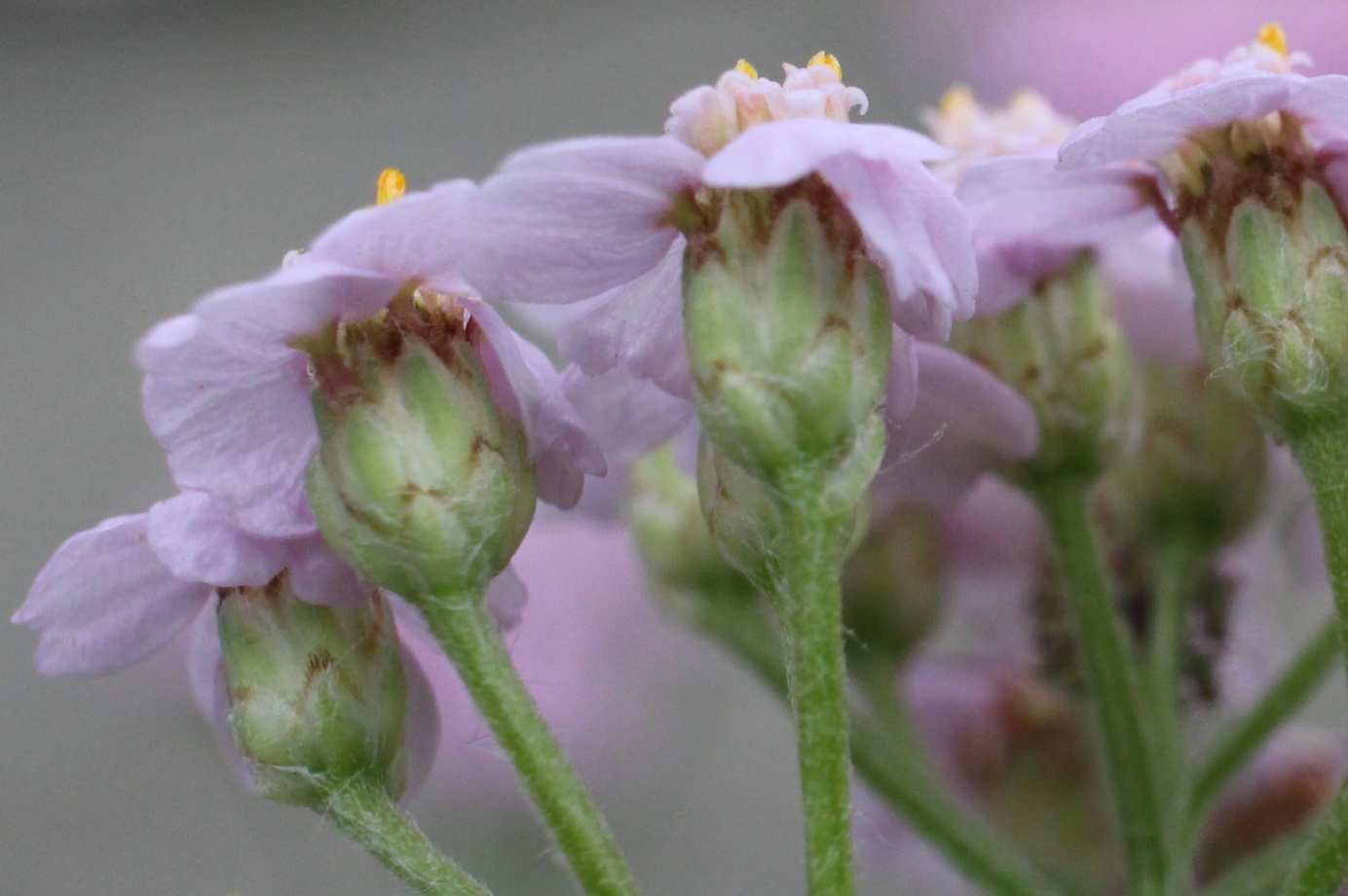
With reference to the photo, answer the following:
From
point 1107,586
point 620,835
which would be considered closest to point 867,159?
point 1107,586

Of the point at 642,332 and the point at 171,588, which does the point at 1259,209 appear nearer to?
the point at 642,332

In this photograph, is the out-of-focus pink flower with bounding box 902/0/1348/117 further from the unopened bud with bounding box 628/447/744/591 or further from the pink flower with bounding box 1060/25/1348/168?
the pink flower with bounding box 1060/25/1348/168

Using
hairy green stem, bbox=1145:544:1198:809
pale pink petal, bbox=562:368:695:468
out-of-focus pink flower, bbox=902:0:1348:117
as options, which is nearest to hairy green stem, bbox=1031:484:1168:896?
hairy green stem, bbox=1145:544:1198:809

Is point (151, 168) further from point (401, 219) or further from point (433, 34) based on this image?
point (401, 219)

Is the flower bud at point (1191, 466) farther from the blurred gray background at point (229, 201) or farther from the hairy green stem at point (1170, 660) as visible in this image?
the blurred gray background at point (229, 201)

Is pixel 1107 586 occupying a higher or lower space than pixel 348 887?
higher

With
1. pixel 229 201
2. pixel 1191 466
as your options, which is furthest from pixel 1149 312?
pixel 229 201
